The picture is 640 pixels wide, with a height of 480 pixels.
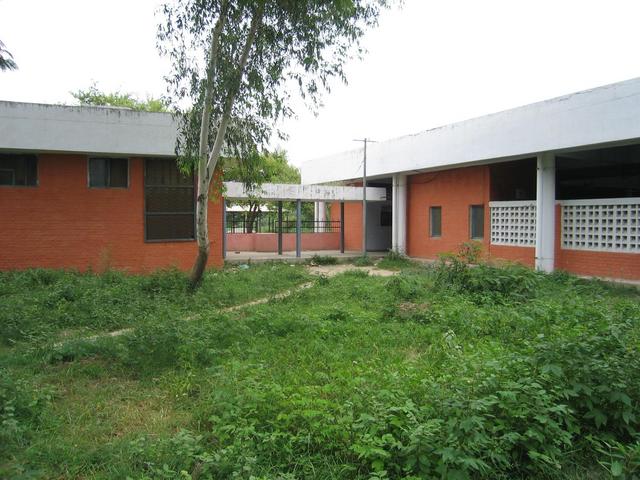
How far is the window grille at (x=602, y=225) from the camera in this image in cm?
1244

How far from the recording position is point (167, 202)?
1391 cm

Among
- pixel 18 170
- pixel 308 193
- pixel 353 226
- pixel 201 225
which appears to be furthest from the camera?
pixel 353 226

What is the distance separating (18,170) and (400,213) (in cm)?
1299

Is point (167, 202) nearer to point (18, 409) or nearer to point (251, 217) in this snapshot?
point (18, 409)

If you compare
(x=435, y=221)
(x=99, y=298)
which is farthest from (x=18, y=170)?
(x=435, y=221)

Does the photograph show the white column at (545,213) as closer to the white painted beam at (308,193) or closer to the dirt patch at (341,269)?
the dirt patch at (341,269)

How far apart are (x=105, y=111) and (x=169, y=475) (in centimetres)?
1160

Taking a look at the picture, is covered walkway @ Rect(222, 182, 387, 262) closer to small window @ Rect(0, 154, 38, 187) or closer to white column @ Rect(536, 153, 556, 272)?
small window @ Rect(0, 154, 38, 187)

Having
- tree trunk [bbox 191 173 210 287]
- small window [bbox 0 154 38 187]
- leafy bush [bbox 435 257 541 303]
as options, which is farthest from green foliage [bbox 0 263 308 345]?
leafy bush [bbox 435 257 541 303]

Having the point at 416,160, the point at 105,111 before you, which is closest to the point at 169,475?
the point at 105,111

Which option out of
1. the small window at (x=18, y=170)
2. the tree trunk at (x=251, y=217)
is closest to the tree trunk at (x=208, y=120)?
the small window at (x=18, y=170)

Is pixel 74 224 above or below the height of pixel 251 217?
below

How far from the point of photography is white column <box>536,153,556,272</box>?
13.9 meters

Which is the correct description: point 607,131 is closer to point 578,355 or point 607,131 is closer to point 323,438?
point 578,355
